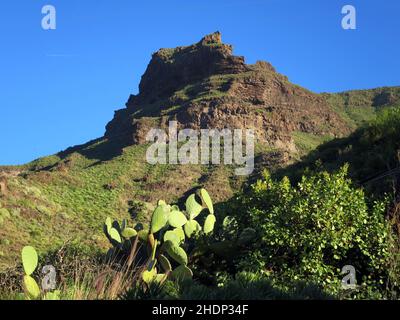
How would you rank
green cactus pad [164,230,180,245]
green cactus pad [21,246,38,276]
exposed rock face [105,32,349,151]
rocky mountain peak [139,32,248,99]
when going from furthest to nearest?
rocky mountain peak [139,32,248,99]
exposed rock face [105,32,349,151]
green cactus pad [164,230,180,245]
green cactus pad [21,246,38,276]

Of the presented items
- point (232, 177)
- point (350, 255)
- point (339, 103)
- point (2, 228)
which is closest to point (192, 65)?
point (339, 103)

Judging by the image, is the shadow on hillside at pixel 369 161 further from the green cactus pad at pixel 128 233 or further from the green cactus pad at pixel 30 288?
the green cactus pad at pixel 30 288

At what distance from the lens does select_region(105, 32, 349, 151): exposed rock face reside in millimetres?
80875

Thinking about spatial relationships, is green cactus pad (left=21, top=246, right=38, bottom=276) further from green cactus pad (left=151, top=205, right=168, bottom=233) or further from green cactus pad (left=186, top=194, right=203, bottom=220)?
green cactus pad (left=186, top=194, right=203, bottom=220)

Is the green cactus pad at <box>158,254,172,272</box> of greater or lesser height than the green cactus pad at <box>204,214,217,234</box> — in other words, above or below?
below

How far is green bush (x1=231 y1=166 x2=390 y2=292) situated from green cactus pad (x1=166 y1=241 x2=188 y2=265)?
1.13 metres

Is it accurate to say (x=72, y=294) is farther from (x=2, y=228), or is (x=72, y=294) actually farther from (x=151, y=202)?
(x=151, y=202)

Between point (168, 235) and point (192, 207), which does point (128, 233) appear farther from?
point (192, 207)

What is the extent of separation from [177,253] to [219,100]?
74.5m

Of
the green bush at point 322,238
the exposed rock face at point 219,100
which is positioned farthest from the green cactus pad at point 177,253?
the exposed rock face at point 219,100

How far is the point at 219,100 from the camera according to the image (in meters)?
83.7

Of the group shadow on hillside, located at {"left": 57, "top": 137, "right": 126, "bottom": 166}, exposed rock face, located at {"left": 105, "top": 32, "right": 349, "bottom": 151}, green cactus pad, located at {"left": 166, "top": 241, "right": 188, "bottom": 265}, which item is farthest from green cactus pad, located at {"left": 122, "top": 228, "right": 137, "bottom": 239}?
shadow on hillside, located at {"left": 57, "top": 137, "right": 126, "bottom": 166}

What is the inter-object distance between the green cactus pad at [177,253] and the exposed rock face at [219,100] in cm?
6839
